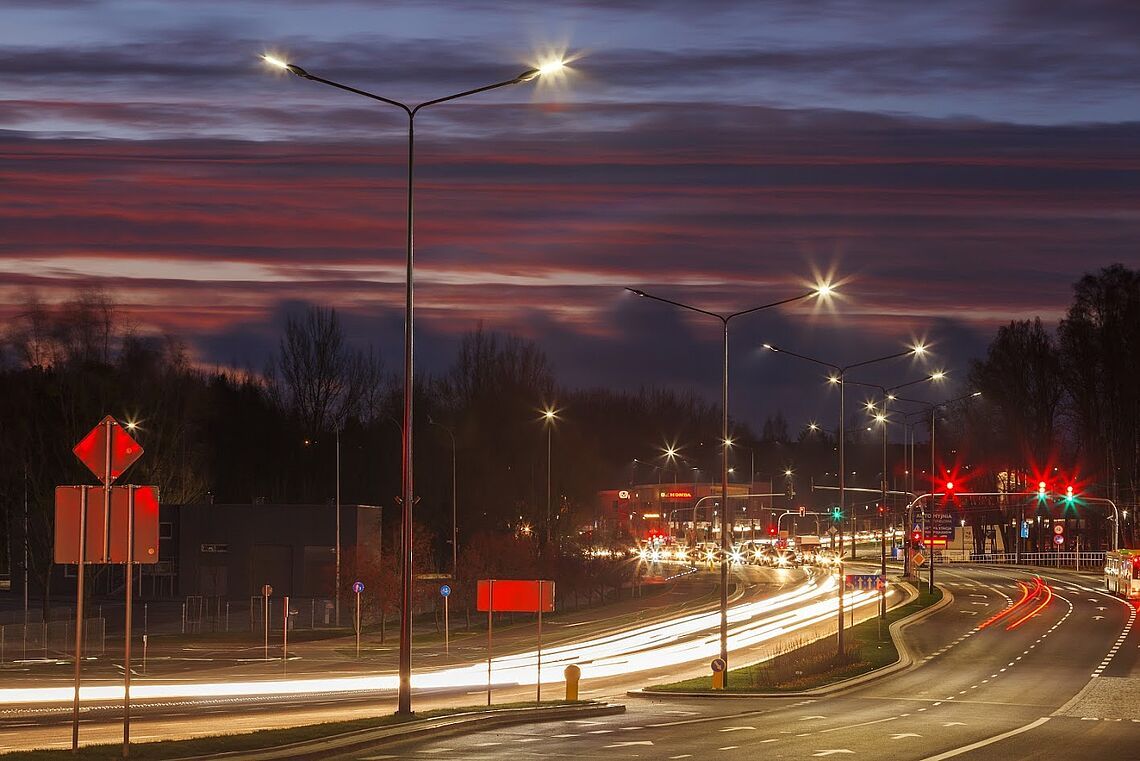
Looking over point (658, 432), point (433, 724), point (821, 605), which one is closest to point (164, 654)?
point (433, 724)

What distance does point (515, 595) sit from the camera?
111 feet

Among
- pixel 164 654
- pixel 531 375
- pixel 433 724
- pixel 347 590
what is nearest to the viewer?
pixel 433 724

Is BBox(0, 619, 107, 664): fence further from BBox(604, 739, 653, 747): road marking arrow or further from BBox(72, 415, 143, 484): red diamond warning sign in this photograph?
BBox(72, 415, 143, 484): red diamond warning sign

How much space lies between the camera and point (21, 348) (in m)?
84.1

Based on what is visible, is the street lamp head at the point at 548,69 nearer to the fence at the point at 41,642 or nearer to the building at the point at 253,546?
the fence at the point at 41,642

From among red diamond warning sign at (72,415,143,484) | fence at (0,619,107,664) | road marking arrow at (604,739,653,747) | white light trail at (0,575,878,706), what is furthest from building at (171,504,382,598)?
red diamond warning sign at (72,415,143,484)

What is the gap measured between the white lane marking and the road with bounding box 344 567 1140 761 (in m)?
0.03

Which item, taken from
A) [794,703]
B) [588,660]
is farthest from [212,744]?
[588,660]

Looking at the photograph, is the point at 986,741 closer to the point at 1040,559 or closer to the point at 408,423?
the point at 408,423

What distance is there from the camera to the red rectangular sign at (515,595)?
33469 mm

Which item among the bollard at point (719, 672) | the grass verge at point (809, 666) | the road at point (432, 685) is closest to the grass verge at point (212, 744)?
the road at point (432, 685)

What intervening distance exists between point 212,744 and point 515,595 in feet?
38.5

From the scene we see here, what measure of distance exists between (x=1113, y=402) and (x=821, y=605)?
42.1 meters

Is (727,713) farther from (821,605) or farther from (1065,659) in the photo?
(821,605)
